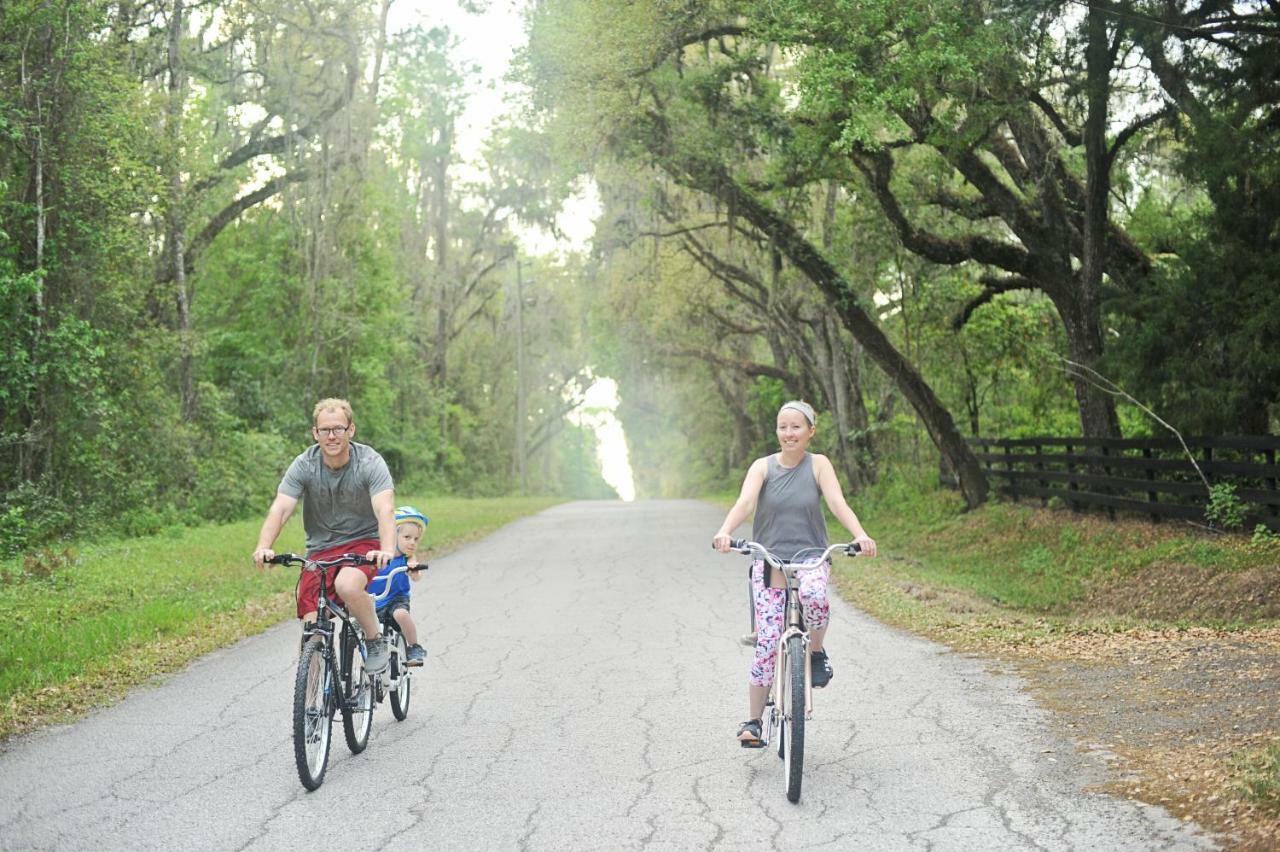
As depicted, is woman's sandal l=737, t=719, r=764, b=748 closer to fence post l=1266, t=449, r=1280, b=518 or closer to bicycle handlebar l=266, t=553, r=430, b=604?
bicycle handlebar l=266, t=553, r=430, b=604

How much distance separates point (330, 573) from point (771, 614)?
2.24m

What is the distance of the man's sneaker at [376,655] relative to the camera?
22.7 feet

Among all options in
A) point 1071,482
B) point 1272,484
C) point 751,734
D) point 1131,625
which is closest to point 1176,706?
point 751,734

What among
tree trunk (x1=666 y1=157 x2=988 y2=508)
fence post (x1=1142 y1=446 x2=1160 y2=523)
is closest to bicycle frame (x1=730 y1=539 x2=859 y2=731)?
fence post (x1=1142 y1=446 x2=1160 y2=523)

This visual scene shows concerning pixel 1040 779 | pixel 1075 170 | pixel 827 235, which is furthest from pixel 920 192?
pixel 1040 779

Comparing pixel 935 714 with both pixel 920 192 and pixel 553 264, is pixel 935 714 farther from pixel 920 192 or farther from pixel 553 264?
pixel 553 264

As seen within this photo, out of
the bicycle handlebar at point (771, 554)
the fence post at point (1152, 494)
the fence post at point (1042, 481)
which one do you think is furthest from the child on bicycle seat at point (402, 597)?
the fence post at point (1042, 481)

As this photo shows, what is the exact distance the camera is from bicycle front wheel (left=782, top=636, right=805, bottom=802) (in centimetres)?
563

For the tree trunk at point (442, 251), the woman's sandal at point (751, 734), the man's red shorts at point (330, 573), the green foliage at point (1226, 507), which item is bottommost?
the woman's sandal at point (751, 734)

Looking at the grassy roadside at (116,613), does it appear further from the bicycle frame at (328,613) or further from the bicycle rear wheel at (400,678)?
the bicycle frame at (328,613)

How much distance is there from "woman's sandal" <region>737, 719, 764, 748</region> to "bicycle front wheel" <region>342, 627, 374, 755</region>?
79.2 inches

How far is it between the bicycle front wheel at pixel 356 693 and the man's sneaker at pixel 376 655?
34mm

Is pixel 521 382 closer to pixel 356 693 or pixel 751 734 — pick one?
pixel 356 693

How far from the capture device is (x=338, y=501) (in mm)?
6715
